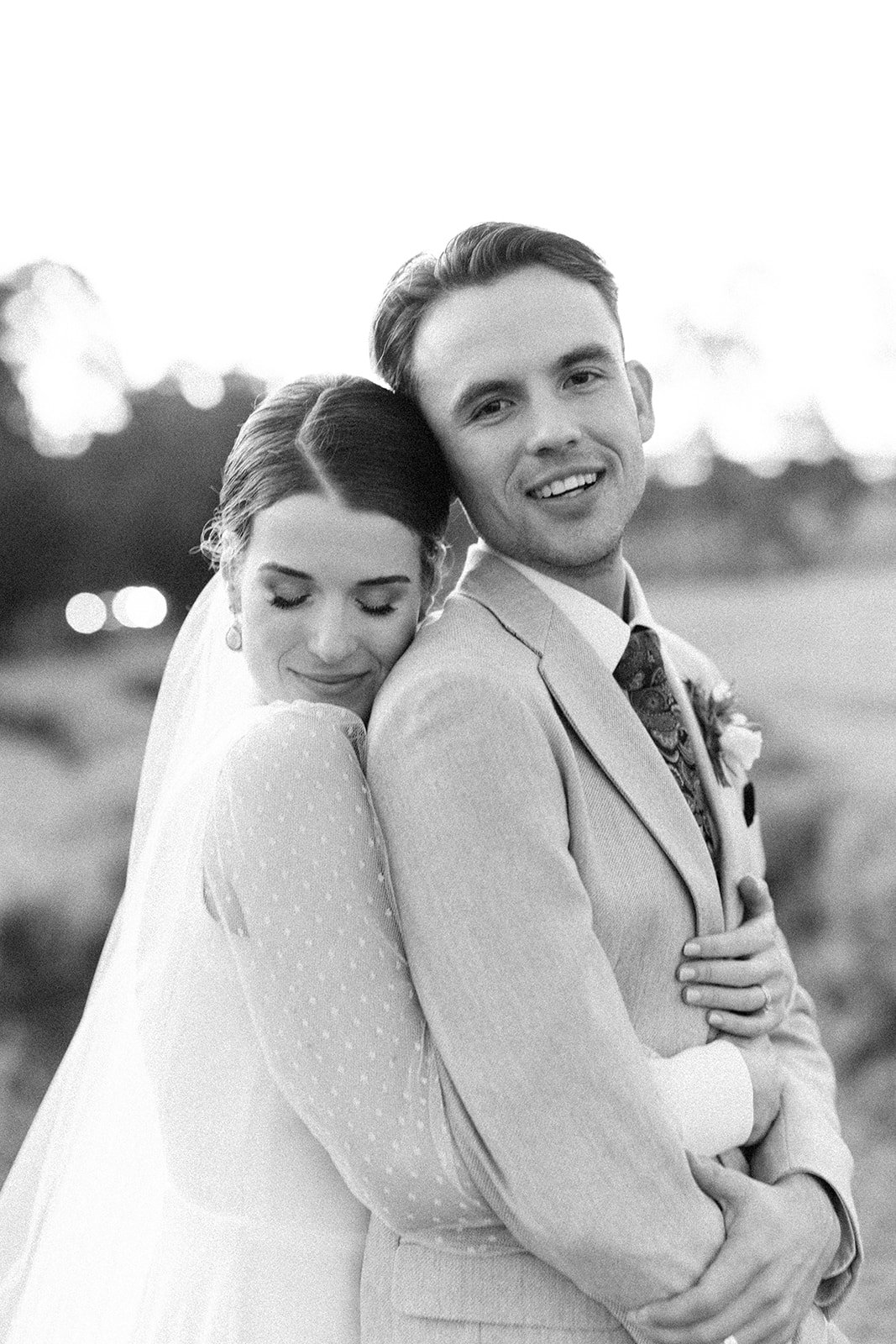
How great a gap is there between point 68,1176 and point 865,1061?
150 inches

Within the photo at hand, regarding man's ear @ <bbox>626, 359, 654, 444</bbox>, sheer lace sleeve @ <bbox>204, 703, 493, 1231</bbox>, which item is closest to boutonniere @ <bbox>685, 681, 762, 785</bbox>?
man's ear @ <bbox>626, 359, 654, 444</bbox>

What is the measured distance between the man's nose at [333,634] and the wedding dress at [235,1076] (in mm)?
99

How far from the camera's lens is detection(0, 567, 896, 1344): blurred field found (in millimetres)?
4859

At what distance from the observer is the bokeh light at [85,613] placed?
4891 millimetres

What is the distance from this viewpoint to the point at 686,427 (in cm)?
507

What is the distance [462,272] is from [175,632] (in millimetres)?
3217

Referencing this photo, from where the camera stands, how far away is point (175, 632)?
504cm

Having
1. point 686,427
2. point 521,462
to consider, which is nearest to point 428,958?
point 521,462

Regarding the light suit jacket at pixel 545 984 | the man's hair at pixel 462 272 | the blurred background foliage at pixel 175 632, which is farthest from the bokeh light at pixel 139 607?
the light suit jacket at pixel 545 984

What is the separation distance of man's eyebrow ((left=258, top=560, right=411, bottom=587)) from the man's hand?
0.80 meters

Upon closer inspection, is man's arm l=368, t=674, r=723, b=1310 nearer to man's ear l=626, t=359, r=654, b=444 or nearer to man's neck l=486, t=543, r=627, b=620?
man's neck l=486, t=543, r=627, b=620

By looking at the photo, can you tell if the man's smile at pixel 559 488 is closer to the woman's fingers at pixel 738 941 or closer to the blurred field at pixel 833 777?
the woman's fingers at pixel 738 941

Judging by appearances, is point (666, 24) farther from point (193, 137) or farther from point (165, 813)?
point (165, 813)

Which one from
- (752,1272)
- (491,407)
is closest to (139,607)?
(491,407)
